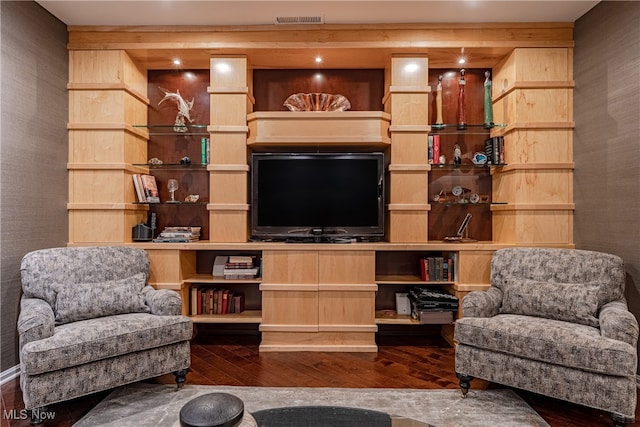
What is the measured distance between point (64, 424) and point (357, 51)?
3.35 metres

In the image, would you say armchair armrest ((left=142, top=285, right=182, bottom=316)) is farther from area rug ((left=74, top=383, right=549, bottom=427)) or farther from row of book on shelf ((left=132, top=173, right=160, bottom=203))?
row of book on shelf ((left=132, top=173, right=160, bottom=203))

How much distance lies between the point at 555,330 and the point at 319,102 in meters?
2.55

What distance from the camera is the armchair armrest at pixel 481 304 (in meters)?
2.50

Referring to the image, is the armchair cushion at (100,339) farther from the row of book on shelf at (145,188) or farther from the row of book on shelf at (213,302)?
the row of book on shelf at (145,188)

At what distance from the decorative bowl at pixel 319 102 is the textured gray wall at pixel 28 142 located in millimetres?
2004

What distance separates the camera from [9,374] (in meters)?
2.58

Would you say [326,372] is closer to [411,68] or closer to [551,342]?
[551,342]

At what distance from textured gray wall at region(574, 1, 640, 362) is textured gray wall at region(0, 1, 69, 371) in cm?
433

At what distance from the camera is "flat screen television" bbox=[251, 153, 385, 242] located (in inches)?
131

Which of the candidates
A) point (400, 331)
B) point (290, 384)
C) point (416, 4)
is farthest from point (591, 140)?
point (290, 384)

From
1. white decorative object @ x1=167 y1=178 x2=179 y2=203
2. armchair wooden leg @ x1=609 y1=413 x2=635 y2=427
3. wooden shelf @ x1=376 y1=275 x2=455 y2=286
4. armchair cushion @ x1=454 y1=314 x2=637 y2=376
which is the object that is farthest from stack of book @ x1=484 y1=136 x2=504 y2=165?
white decorative object @ x1=167 y1=178 x2=179 y2=203

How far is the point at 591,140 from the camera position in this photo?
9.75 ft

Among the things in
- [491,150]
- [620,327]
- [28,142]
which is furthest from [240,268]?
[620,327]

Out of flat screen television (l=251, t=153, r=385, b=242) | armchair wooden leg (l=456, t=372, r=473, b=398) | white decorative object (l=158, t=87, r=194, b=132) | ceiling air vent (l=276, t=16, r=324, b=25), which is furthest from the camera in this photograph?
white decorative object (l=158, t=87, r=194, b=132)
